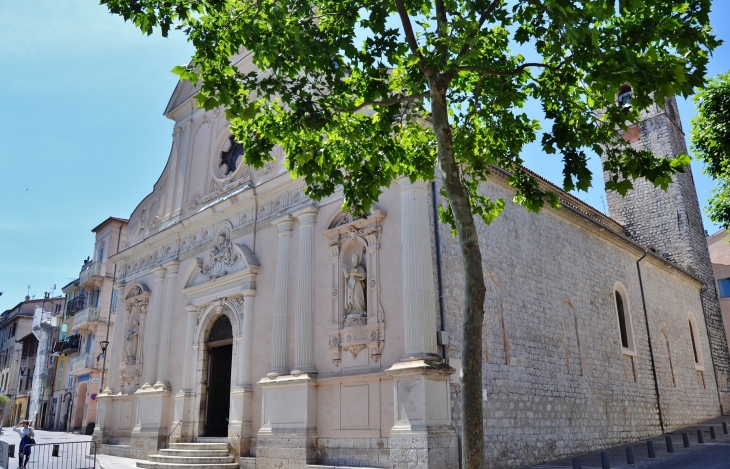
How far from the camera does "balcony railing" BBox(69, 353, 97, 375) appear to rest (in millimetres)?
32888

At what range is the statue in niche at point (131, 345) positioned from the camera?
1897 cm

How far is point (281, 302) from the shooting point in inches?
537

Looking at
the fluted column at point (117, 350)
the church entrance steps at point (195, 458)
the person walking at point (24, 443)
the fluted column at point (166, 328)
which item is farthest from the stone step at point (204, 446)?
the fluted column at point (117, 350)

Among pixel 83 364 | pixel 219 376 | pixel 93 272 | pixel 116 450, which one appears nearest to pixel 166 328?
pixel 219 376

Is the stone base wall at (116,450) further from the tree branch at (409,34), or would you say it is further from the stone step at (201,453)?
the tree branch at (409,34)

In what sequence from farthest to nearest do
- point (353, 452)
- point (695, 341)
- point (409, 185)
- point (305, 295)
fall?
point (695, 341), point (305, 295), point (409, 185), point (353, 452)

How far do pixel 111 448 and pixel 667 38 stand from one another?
61.4 ft

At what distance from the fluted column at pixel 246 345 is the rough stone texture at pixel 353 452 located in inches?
119

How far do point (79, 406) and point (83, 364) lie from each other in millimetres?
3593

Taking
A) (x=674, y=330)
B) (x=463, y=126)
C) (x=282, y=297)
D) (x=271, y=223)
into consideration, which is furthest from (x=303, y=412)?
(x=674, y=330)

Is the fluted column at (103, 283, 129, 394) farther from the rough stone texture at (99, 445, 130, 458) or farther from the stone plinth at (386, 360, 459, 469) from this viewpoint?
the stone plinth at (386, 360, 459, 469)

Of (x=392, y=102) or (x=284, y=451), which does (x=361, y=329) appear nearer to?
(x=284, y=451)

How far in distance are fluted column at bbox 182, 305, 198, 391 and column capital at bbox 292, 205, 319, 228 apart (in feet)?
16.9

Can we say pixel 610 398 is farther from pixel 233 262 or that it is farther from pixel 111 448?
pixel 111 448
